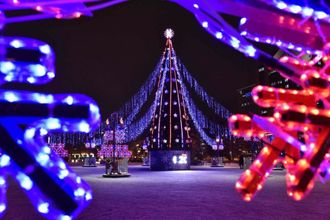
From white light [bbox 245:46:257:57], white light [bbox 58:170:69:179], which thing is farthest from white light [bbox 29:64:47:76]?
white light [bbox 245:46:257:57]

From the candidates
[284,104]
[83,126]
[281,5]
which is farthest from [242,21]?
[83,126]

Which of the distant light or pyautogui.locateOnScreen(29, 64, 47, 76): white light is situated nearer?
pyautogui.locateOnScreen(29, 64, 47, 76): white light

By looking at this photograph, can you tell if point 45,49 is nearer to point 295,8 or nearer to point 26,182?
point 26,182

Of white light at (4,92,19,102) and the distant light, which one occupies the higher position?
the distant light

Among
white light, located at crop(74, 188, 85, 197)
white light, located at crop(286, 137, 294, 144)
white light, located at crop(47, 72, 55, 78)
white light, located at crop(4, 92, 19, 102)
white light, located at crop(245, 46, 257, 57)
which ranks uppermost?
white light, located at crop(245, 46, 257, 57)

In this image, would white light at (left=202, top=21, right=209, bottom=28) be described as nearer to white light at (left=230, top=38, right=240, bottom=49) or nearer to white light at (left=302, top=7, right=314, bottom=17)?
white light at (left=230, top=38, right=240, bottom=49)

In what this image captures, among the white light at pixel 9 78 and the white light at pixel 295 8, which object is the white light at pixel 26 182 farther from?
the white light at pixel 295 8

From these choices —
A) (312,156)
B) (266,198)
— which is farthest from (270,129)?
(266,198)

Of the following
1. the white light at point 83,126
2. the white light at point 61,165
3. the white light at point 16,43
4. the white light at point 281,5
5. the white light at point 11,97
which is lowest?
the white light at point 61,165

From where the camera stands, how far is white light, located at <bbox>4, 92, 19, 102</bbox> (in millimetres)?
4410

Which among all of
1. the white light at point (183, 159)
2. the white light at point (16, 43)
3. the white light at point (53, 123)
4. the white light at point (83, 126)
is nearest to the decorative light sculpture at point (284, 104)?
the white light at point (83, 126)

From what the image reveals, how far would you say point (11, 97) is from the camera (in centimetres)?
443

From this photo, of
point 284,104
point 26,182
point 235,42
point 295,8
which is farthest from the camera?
point 295,8

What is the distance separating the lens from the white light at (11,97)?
441cm
